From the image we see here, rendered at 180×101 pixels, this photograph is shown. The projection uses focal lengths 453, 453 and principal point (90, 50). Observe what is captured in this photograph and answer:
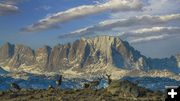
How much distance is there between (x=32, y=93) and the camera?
5187 inches

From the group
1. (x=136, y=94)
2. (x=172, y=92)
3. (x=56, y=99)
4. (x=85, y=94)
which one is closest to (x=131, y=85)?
(x=136, y=94)

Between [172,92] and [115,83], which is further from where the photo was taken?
[115,83]

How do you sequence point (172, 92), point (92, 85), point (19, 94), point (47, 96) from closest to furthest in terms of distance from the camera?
point (172, 92)
point (47, 96)
point (19, 94)
point (92, 85)

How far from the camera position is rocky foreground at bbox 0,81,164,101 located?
11612 cm

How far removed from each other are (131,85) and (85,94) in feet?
42.3

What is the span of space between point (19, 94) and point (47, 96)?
12.0m

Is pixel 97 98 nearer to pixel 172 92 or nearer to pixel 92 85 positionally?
pixel 92 85

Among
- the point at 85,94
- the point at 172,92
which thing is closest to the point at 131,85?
the point at 85,94

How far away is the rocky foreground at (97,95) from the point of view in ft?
381

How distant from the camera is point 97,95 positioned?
120 meters

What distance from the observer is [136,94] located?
123m

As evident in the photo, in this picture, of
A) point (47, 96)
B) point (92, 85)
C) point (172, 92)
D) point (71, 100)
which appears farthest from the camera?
point (92, 85)

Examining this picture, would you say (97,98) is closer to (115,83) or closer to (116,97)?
(116,97)

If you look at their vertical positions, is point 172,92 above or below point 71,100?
above
